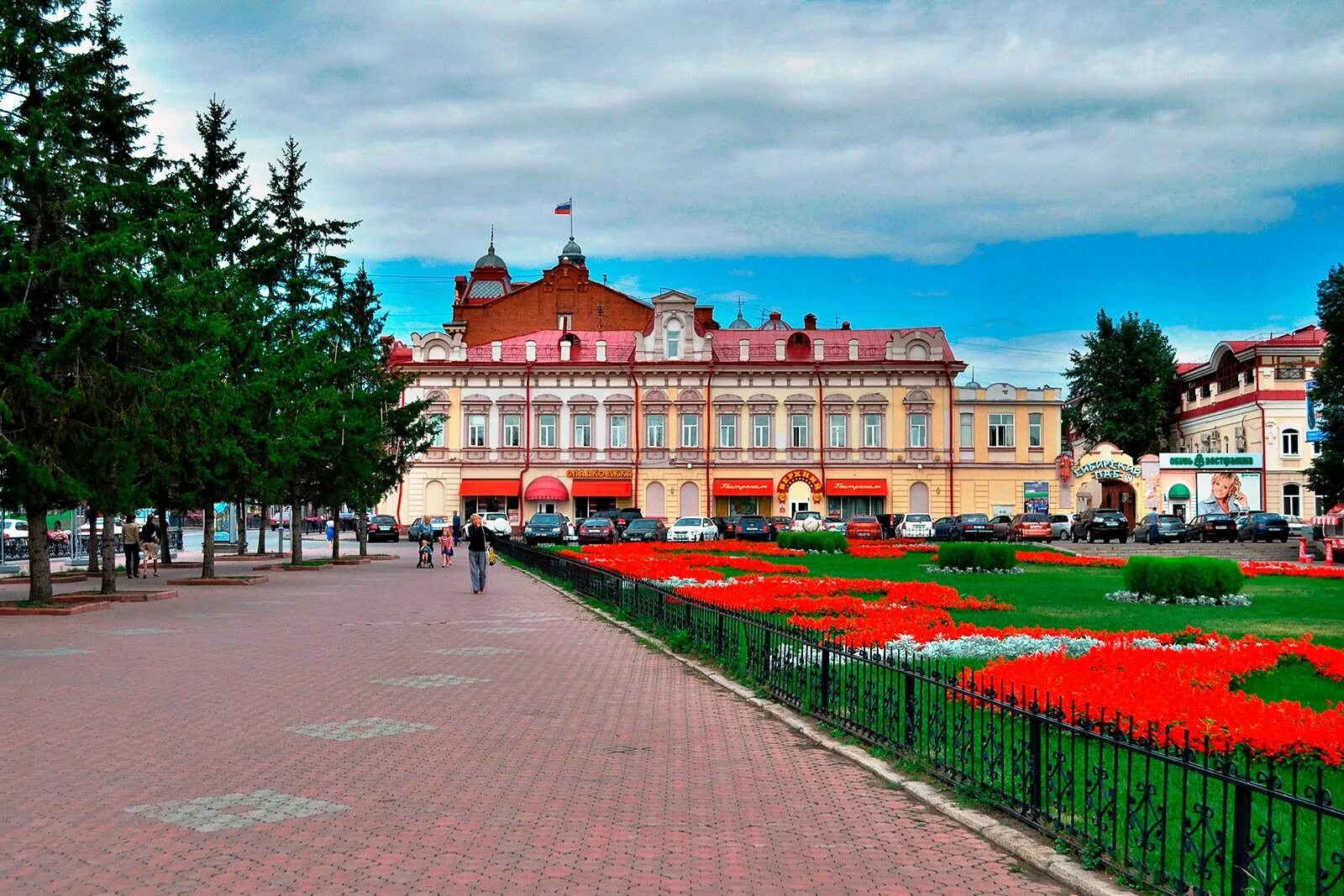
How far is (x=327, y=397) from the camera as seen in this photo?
36531mm

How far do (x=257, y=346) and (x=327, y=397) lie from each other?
4.80m

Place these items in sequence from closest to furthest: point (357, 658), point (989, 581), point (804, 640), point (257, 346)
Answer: point (804, 640) < point (357, 658) < point (989, 581) < point (257, 346)

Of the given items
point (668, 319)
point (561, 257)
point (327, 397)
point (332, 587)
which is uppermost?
point (561, 257)

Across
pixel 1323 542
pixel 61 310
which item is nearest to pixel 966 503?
pixel 1323 542

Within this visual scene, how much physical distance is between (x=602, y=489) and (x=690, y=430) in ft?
19.7

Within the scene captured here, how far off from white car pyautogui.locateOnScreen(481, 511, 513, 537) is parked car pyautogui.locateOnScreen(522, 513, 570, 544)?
6.46 feet

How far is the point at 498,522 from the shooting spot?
213 ft

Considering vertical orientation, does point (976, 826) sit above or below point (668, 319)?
below

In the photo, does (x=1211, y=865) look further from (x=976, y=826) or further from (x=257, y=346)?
(x=257, y=346)

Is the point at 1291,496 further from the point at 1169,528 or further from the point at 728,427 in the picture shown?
the point at 728,427

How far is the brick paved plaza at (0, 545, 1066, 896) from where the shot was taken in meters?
6.23

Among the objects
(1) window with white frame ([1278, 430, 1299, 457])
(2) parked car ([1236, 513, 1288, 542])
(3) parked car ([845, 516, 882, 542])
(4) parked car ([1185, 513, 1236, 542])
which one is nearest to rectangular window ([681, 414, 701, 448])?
(3) parked car ([845, 516, 882, 542])

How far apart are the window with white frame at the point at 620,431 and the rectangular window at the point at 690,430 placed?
3139mm

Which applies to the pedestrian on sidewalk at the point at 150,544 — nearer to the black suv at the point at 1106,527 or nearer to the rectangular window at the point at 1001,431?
the black suv at the point at 1106,527
